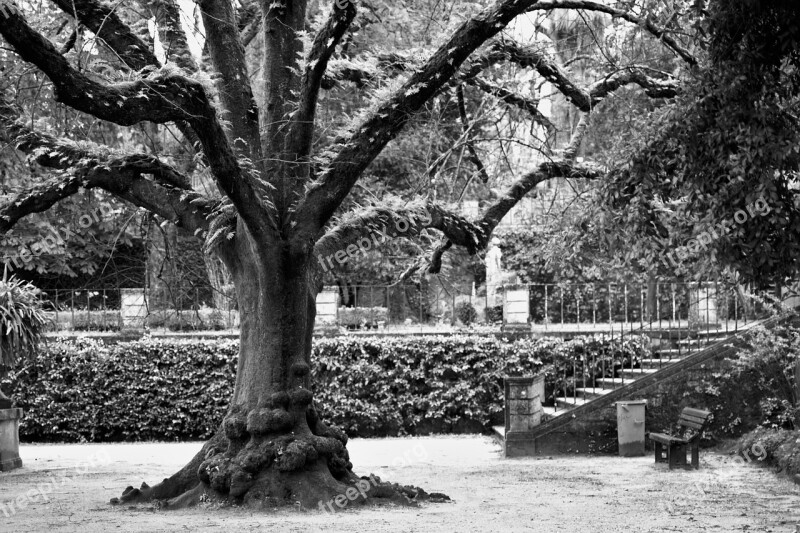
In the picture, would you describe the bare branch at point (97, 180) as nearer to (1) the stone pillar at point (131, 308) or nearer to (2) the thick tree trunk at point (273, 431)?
(2) the thick tree trunk at point (273, 431)

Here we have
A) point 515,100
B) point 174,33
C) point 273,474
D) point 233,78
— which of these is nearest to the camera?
point 273,474

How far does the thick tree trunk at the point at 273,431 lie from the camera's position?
8.94m

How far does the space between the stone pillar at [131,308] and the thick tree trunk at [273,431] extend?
32.7 ft

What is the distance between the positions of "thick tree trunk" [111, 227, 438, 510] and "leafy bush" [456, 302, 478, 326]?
11.2m

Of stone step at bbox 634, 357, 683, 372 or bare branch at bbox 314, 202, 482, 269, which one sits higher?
bare branch at bbox 314, 202, 482, 269

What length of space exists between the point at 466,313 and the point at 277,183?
1165cm

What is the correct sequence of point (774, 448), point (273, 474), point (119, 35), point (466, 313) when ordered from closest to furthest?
point (273, 474), point (119, 35), point (774, 448), point (466, 313)

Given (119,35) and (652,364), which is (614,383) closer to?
(652,364)

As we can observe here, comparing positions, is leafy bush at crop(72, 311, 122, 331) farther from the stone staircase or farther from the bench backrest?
the bench backrest

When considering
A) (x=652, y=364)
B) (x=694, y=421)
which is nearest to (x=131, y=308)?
(x=652, y=364)

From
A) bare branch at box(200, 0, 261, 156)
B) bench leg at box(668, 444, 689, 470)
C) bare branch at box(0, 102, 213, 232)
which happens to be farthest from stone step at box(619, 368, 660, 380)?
bare branch at box(0, 102, 213, 232)

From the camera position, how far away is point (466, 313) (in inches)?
826

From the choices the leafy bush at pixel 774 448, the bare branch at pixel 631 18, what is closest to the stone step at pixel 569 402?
the leafy bush at pixel 774 448

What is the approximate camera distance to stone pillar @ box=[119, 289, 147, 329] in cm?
1956
